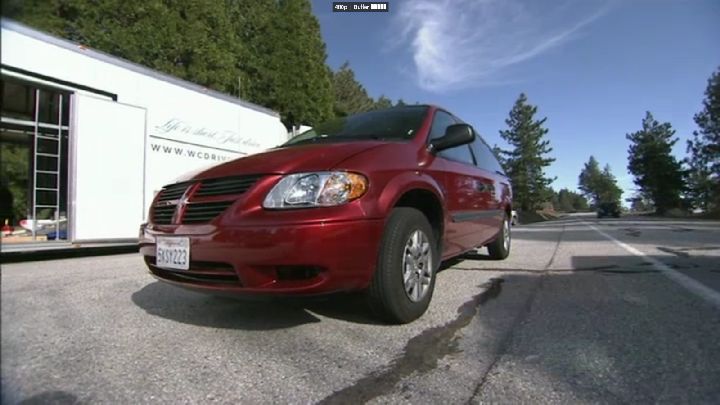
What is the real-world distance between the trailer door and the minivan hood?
169 inches

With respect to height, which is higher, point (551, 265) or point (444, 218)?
point (444, 218)

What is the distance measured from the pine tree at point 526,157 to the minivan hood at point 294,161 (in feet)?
174

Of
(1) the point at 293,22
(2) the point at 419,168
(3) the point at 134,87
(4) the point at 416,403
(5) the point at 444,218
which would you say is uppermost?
(1) the point at 293,22

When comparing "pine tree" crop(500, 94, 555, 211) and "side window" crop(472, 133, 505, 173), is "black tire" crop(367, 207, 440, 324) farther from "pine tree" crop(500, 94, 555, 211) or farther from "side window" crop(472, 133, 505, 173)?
"pine tree" crop(500, 94, 555, 211)

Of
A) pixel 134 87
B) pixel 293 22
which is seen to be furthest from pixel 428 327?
pixel 293 22

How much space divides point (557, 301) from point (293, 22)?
64.3 ft

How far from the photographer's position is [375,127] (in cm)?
359

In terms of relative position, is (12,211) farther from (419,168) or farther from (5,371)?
(419,168)

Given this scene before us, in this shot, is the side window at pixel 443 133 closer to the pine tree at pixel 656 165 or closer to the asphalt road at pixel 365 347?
the asphalt road at pixel 365 347

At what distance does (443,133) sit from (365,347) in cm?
209

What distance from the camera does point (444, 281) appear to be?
13.5 ft

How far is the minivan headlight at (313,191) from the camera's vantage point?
2307mm

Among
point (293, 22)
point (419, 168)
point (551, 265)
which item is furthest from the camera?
point (293, 22)

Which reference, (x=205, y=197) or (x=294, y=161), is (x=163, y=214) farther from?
(x=294, y=161)
